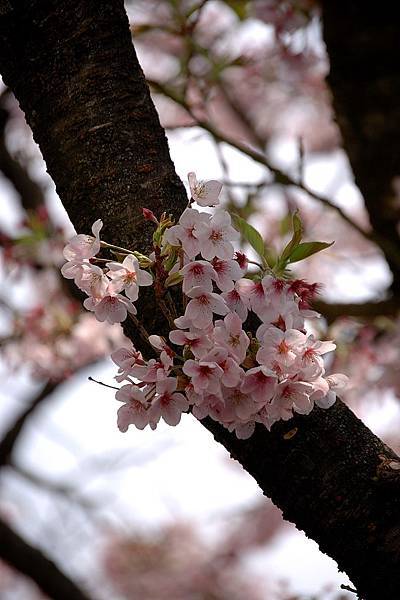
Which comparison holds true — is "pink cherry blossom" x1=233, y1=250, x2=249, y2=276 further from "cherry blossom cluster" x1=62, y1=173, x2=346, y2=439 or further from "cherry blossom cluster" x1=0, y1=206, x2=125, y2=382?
"cherry blossom cluster" x1=0, y1=206, x2=125, y2=382

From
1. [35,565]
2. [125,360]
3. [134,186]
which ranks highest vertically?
[35,565]

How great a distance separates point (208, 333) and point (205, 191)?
14cm

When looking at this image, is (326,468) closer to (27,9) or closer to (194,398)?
(194,398)

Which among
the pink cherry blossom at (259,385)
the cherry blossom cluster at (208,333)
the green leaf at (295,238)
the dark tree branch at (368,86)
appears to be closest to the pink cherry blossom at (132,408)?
the cherry blossom cluster at (208,333)

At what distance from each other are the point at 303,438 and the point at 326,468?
4 cm

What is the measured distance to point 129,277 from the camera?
713 mm

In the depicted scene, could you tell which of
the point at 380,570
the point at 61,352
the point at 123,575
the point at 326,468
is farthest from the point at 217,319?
the point at 123,575

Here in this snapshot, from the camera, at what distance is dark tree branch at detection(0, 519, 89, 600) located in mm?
2594

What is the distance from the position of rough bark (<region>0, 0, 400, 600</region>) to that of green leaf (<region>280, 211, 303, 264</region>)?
13cm

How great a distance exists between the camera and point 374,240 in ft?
5.82

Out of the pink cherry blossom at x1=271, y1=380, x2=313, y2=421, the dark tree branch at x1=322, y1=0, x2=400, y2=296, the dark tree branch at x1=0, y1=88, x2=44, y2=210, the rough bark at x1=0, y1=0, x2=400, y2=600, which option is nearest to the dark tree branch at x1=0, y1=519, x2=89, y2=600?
the dark tree branch at x1=0, y1=88, x2=44, y2=210

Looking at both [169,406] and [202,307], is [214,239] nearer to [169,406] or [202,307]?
[202,307]

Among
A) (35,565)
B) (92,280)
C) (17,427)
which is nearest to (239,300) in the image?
(92,280)

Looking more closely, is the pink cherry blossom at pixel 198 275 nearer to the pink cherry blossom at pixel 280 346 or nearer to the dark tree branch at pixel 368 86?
the pink cherry blossom at pixel 280 346
